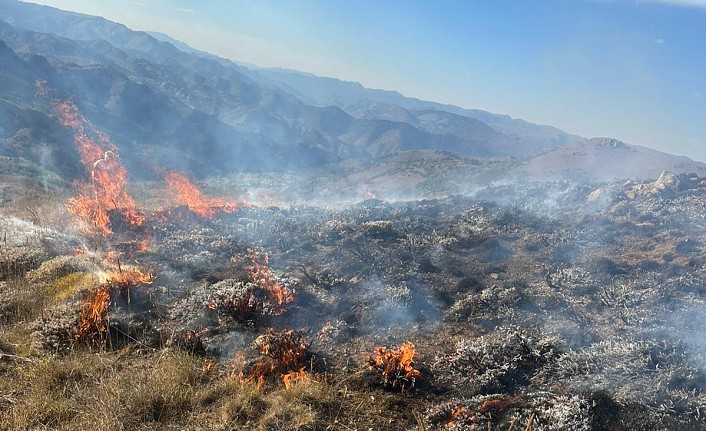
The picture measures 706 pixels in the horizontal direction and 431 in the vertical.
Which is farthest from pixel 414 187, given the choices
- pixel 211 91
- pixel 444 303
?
pixel 211 91

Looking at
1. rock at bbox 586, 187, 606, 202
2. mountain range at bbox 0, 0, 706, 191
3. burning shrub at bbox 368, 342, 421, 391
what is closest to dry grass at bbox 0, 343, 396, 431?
burning shrub at bbox 368, 342, 421, 391

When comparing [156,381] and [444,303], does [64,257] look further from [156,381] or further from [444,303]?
[444,303]

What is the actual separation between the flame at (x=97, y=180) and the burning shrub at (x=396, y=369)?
11.0m

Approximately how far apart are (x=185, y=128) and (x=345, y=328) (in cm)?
7033

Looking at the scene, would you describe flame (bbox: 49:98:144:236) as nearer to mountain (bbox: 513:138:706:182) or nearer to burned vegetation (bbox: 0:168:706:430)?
burned vegetation (bbox: 0:168:706:430)

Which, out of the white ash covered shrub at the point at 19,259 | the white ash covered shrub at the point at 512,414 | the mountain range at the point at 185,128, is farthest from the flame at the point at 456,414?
the mountain range at the point at 185,128

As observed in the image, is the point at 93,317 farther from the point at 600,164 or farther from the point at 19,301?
the point at 600,164

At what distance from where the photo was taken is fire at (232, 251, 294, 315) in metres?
9.55

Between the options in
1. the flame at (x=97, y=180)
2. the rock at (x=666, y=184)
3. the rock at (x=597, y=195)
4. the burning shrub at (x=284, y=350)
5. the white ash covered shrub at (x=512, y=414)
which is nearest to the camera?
the white ash covered shrub at (x=512, y=414)

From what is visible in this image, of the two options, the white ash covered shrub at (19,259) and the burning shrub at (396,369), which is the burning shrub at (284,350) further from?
the white ash covered shrub at (19,259)

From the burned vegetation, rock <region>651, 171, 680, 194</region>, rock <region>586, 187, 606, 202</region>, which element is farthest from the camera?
rock <region>586, 187, 606, 202</region>

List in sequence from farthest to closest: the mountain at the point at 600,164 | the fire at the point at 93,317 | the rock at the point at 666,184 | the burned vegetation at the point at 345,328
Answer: the mountain at the point at 600,164 → the rock at the point at 666,184 → the fire at the point at 93,317 → the burned vegetation at the point at 345,328

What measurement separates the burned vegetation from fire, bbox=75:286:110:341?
42 millimetres

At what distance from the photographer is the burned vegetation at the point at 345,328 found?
4.77 metres
